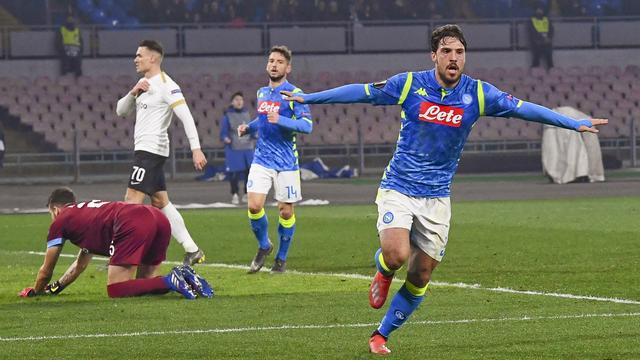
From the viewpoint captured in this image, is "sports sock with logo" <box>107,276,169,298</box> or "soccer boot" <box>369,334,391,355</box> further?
"sports sock with logo" <box>107,276,169,298</box>

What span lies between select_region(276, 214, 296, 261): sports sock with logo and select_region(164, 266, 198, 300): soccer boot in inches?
111

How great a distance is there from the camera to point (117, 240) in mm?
11922

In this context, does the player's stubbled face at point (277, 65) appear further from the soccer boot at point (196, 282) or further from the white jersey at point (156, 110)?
the soccer boot at point (196, 282)

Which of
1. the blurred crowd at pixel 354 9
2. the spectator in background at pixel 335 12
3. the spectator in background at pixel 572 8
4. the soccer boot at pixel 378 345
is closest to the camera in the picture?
the soccer boot at pixel 378 345

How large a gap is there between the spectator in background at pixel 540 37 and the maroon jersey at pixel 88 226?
103 ft

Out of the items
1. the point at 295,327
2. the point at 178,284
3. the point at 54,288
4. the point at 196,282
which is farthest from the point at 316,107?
the point at 295,327

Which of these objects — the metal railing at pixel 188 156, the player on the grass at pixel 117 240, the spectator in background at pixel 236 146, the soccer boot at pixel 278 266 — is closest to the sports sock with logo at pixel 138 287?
the player on the grass at pixel 117 240

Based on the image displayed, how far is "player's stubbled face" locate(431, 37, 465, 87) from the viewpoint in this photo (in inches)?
360

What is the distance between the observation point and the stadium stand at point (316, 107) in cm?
3831

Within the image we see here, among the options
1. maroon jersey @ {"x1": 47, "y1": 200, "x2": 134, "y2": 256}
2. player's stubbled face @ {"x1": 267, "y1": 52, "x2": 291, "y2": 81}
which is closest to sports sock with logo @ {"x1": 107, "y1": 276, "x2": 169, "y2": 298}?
maroon jersey @ {"x1": 47, "y1": 200, "x2": 134, "y2": 256}

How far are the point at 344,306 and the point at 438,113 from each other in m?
2.77

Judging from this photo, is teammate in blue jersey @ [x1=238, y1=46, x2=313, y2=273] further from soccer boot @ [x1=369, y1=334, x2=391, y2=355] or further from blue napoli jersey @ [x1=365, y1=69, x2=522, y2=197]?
soccer boot @ [x1=369, y1=334, x2=391, y2=355]

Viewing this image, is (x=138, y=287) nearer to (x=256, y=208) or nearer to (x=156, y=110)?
(x=256, y=208)

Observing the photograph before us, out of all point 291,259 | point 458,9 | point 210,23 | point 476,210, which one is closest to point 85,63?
point 210,23
